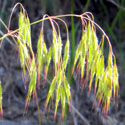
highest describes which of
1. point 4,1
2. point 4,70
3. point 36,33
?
point 4,1

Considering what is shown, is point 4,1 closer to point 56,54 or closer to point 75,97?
point 75,97

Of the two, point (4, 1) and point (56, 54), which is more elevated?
point (4, 1)

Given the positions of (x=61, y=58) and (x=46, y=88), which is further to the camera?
(x=46, y=88)

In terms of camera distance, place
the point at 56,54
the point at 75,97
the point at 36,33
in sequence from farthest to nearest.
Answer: the point at 36,33 → the point at 75,97 → the point at 56,54

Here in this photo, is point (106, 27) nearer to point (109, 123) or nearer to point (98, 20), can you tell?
→ point (98, 20)

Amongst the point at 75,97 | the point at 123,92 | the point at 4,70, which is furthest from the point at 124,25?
the point at 4,70

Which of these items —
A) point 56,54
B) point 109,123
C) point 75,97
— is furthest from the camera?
point 75,97

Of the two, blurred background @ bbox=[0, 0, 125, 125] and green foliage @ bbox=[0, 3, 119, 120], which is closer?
green foliage @ bbox=[0, 3, 119, 120]

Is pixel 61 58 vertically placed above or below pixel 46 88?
above

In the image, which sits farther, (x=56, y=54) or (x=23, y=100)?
(x=23, y=100)

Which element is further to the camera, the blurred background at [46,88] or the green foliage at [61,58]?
the blurred background at [46,88]
